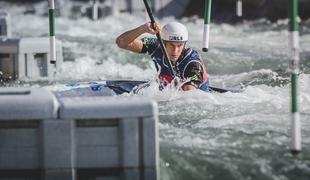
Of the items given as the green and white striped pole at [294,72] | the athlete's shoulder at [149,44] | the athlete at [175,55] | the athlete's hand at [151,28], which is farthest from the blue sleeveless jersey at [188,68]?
the green and white striped pole at [294,72]

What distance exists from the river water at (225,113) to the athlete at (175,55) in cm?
17

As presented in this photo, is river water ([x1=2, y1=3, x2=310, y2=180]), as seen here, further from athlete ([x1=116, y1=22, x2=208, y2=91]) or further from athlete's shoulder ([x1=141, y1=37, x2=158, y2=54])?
athlete's shoulder ([x1=141, y1=37, x2=158, y2=54])

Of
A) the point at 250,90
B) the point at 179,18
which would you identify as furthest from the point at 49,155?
the point at 179,18

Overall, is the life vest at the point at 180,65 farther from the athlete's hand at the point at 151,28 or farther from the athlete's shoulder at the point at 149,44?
the athlete's hand at the point at 151,28

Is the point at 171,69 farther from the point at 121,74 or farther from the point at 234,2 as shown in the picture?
the point at 234,2

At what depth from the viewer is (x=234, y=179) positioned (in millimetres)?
5527

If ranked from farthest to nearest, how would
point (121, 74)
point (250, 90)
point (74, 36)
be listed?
point (74, 36) < point (121, 74) < point (250, 90)

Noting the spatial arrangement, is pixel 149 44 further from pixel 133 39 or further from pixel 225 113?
pixel 225 113

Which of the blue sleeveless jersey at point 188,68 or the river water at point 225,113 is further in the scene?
the blue sleeveless jersey at point 188,68

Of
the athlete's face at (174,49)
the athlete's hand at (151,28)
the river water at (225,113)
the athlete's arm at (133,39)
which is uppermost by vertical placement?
the athlete's hand at (151,28)

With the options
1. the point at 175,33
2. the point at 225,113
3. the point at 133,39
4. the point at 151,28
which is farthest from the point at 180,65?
the point at 225,113

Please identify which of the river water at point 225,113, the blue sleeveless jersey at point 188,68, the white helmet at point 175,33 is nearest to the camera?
the river water at point 225,113

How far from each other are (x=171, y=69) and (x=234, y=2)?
47.1 feet

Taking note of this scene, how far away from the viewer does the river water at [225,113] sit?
5656 millimetres
